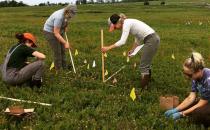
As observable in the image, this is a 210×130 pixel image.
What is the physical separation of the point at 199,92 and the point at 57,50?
A: 6.05m

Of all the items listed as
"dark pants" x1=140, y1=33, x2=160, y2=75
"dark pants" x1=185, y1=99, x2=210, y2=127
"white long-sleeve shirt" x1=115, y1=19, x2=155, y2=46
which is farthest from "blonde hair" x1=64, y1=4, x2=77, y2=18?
"dark pants" x1=185, y1=99, x2=210, y2=127

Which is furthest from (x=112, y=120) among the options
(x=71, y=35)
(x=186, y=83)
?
(x=71, y=35)

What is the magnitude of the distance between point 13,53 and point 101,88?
237 cm

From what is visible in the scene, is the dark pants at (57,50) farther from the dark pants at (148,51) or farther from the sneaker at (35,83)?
the dark pants at (148,51)

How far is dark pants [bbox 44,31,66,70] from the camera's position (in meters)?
13.3

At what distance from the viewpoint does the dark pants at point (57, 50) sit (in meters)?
13.3

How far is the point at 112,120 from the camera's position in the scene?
868 centimetres

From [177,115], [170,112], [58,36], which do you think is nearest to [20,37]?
[58,36]

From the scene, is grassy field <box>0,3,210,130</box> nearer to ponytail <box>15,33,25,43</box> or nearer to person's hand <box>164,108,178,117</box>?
person's hand <box>164,108,178,117</box>

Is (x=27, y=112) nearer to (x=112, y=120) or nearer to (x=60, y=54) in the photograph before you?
(x=112, y=120)

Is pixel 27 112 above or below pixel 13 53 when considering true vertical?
below

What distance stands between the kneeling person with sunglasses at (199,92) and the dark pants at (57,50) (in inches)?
213

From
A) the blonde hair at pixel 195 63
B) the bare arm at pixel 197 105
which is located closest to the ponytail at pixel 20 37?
the bare arm at pixel 197 105

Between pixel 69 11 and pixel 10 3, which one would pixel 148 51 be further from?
pixel 10 3
